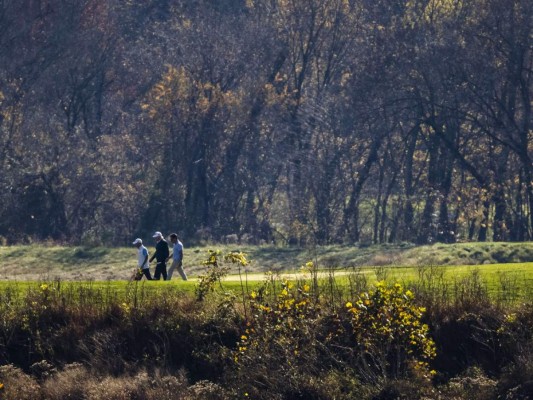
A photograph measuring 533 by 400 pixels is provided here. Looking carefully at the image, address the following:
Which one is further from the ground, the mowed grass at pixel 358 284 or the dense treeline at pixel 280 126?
the dense treeline at pixel 280 126

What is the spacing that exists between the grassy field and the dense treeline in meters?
5.02

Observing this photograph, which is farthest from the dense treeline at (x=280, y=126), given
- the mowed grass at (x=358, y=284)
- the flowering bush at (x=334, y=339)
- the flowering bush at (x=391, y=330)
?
the flowering bush at (x=391, y=330)

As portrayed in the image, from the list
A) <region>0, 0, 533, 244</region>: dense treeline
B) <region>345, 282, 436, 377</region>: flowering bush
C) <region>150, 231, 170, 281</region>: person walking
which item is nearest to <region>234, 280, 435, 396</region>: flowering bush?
<region>345, 282, 436, 377</region>: flowering bush

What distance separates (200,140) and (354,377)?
38158 mm

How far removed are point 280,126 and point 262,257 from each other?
16.1m

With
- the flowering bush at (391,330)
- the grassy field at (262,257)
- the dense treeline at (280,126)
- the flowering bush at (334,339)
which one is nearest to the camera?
the flowering bush at (391,330)

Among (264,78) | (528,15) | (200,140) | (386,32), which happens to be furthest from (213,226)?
(528,15)

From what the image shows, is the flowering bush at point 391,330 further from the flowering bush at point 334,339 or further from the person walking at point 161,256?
the person walking at point 161,256

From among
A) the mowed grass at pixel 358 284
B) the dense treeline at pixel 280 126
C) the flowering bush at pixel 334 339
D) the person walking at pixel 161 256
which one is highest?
the dense treeline at pixel 280 126

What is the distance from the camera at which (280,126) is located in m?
63.9

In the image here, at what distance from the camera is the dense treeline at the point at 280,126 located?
2170 inches

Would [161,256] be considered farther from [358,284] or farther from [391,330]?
[391,330]

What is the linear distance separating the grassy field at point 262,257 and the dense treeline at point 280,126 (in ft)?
16.5

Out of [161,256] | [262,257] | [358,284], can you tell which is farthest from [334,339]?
[262,257]
